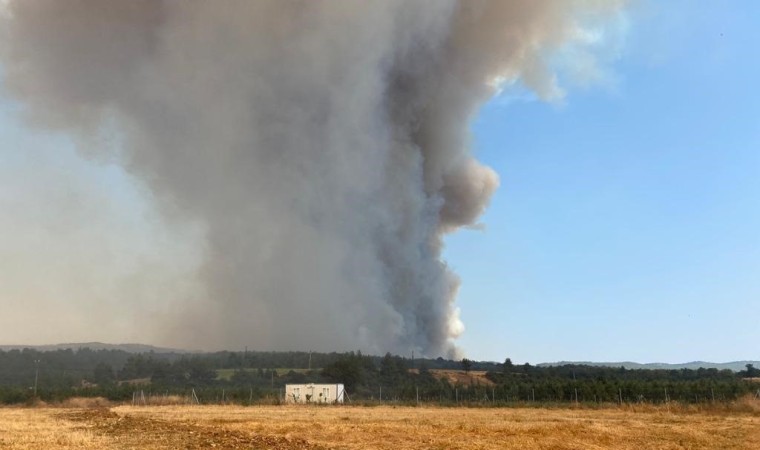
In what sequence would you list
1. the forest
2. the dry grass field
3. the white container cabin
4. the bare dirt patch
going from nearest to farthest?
the bare dirt patch, the dry grass field, the forest, the white container cabin

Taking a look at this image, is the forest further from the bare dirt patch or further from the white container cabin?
the bare dirt patch

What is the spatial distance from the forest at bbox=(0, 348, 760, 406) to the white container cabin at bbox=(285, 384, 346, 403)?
1678 mm

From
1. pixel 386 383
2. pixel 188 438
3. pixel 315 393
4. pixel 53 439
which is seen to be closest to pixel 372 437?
pixel 188 438

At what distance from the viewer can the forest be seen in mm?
56188

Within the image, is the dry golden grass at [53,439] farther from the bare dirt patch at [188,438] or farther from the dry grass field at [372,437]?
the bare dirt patch at [188,438]

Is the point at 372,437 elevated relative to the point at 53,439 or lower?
lower

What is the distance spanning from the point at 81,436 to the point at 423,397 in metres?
47.9

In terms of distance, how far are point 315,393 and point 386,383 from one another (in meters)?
18.2

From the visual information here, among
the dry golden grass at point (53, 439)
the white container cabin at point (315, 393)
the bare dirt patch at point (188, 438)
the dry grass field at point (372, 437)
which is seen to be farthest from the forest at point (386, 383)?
the dry golden grass at point (53, 439)

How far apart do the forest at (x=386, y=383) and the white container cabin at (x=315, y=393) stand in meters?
1.68

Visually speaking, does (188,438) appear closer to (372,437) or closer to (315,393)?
(372,437)

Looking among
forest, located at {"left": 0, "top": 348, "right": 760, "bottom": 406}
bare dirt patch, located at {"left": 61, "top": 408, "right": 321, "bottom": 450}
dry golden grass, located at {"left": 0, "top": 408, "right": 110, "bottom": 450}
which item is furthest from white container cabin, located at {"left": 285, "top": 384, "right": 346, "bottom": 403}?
dry golden grass, located at {"left": 0, "top": 408, "right": 110, "bottom": 450}

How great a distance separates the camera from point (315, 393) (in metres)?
63.6

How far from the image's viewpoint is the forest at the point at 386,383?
5619 cm
